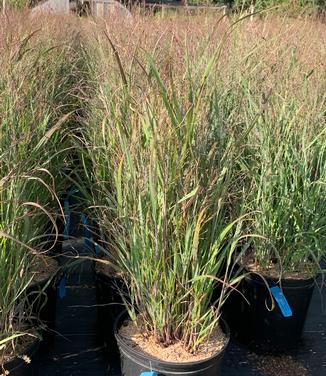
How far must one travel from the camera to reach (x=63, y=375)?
1.91 meters

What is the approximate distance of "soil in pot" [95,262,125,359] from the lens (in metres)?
1.95

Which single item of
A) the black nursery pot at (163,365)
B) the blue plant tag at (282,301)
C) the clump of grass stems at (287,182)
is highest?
the clump of grass stems at (287,182)

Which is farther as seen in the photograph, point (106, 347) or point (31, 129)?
point (106, 347)

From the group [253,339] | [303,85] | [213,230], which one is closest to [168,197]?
[213,230]

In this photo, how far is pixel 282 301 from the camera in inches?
76.9

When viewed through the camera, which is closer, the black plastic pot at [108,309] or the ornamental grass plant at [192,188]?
the ornamental grass plant at [192,188]

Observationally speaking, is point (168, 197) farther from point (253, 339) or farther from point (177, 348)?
point (253, 339)

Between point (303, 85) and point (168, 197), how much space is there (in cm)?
122

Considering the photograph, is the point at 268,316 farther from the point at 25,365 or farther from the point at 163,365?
the point at 25,365

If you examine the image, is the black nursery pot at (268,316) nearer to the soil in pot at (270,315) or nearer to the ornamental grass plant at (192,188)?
the soil in pot at (270,315)

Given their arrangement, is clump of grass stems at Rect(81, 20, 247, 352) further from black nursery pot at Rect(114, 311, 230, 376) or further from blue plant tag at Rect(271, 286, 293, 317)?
blue plant tag at Rect(271, 286, 293, 317)

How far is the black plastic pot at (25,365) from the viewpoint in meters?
1.42

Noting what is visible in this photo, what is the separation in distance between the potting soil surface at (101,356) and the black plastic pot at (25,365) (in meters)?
0.28

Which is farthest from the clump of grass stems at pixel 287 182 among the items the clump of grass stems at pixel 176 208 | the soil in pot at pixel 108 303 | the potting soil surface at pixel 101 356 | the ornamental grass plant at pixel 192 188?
the soil in pot at pixel 108 303
